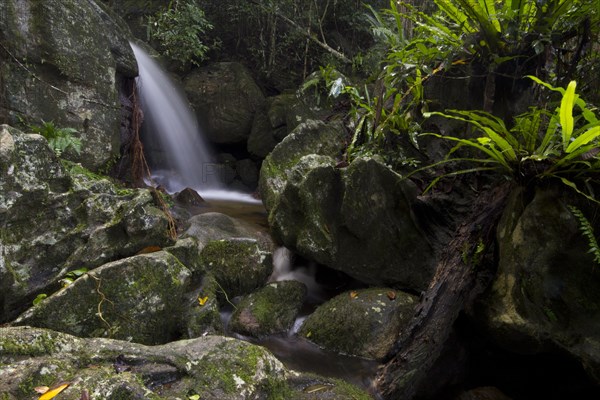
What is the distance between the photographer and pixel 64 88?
5883 mm

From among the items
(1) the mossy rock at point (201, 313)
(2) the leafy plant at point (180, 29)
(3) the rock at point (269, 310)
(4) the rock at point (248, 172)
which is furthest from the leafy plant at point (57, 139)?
(4) the rock at point (248, 172)

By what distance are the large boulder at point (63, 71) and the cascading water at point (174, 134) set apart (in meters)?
1.85

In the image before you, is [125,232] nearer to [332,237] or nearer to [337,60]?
[332,237]

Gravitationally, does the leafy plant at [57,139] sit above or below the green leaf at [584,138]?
above

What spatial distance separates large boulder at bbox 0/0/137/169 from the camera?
5348 millimetres

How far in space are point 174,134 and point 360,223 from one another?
6402 mm

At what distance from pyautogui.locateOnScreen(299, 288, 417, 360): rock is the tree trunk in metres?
0.54

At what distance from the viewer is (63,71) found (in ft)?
19.2

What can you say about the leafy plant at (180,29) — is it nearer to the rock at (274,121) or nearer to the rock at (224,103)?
the rock at (224,103)

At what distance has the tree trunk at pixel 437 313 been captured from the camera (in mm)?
3029

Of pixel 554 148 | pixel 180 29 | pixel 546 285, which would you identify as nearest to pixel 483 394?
pixel 546 285

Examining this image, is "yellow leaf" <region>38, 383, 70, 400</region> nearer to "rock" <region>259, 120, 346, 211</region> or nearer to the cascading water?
"rock" <region>259, 120, 346, 211</region>

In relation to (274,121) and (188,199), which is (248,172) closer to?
(274,121)

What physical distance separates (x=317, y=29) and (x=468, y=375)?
9.54 m
